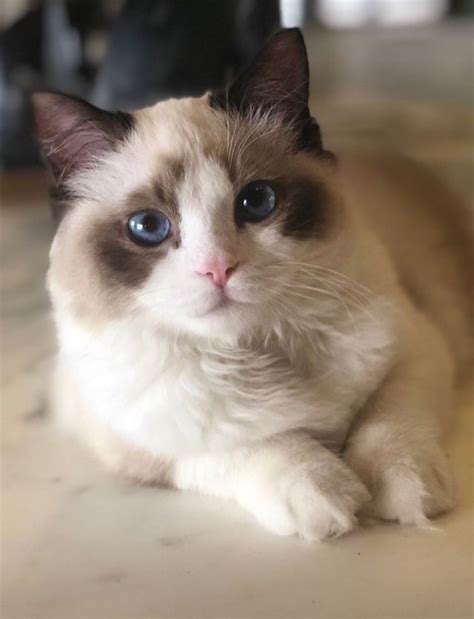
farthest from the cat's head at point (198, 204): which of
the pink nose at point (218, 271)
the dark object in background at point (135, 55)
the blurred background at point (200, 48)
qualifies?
the blurred background at point (200, 48)

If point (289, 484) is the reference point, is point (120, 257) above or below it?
above

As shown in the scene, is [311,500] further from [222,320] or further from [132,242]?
[132,242]

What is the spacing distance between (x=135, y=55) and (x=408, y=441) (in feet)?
4.05

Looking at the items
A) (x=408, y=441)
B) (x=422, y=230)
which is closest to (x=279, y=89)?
(x=408, y=441)

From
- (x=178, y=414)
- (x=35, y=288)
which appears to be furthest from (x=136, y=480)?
(x=35, y=288)

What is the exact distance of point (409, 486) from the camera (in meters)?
0.95

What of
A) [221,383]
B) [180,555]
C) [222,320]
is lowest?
[180,555]

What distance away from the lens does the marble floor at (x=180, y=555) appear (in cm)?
88

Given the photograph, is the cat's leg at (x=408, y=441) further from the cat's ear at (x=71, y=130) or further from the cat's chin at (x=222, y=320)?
the cat's ear at (x=71, y=130)

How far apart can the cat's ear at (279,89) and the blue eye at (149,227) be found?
0.68 feet

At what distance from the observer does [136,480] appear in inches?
45.1

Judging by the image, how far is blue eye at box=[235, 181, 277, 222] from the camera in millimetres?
975

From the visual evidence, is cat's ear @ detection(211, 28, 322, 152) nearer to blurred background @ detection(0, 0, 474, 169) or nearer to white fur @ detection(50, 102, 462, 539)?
white fur @ detection(50, 102, 462, 539)

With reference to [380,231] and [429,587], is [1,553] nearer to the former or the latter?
[429,587]
